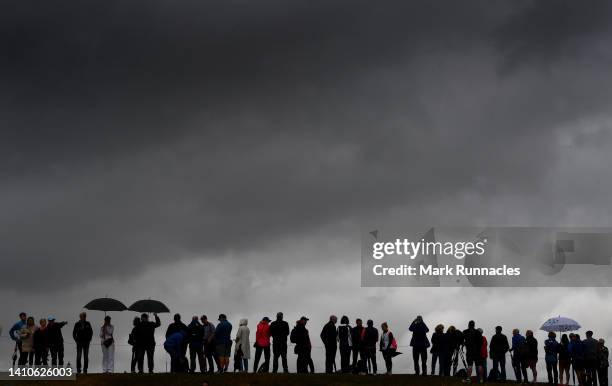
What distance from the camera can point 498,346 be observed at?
37.5m

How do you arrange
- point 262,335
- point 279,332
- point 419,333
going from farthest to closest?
point 419,333 → point 262,335 → point 279,332

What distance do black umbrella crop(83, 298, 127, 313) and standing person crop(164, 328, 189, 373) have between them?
99.7 inches

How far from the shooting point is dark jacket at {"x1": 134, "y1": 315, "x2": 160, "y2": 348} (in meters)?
36.9

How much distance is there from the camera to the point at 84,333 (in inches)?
1453

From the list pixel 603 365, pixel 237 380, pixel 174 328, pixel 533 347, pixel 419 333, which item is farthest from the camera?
pixel 603 365

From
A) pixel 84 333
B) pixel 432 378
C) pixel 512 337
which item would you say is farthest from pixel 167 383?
pixel 512 337

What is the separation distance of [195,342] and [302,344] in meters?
4.02

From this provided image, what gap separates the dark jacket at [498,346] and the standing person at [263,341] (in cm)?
837

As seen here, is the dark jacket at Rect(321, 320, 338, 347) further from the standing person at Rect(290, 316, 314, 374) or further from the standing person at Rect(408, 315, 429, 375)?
the standing person at Rect(408, 315, 429, 375)

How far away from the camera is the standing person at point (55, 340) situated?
121 feet

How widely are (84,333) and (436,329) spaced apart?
13.1 m

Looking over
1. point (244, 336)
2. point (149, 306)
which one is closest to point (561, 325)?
point (244, 336)

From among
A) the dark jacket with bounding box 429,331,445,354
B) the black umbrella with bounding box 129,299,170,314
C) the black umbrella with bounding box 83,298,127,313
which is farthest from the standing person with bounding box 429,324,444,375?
the black umbrella with bounding box 83,298,127,313

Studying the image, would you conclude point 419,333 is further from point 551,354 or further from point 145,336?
point 145,336
